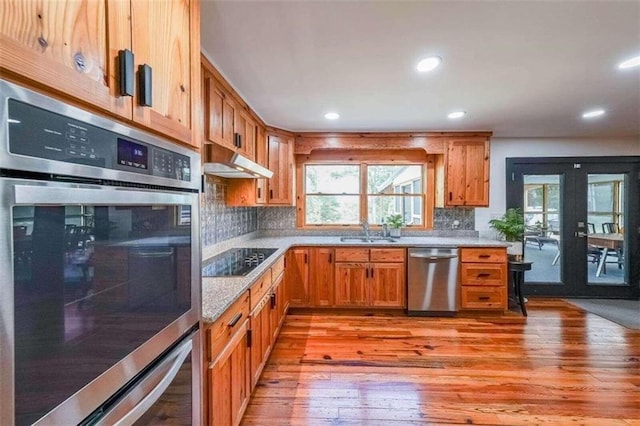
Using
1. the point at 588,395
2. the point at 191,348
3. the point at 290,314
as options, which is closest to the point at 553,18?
the point at 191,348

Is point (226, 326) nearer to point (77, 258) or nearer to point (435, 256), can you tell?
point (77, 258)

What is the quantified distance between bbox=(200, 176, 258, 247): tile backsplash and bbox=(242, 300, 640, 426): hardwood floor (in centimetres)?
121

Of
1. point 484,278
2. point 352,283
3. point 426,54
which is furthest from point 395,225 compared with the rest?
point 426,54

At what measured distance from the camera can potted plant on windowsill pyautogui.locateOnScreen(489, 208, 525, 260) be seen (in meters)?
3.94

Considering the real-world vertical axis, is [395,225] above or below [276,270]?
above

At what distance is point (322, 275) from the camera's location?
3902 millimetres

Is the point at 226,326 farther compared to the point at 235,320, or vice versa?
the point at 235,320

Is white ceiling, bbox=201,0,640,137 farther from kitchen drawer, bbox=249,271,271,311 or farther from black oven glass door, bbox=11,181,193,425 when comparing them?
kitchen drawer, bbox=249,271,271,311

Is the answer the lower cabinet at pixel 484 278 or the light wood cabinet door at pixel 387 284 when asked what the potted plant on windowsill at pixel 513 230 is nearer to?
the lower cabinet at pixel 484 278

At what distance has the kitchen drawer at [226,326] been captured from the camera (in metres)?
1.40

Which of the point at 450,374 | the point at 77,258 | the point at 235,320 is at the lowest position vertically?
the point at 450,374

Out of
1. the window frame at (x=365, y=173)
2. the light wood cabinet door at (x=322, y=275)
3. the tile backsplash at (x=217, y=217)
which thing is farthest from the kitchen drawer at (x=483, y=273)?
the tile backsplash at (x=217, y=217)

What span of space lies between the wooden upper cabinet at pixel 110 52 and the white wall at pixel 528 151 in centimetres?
428

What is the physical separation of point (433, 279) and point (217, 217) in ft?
8.41
